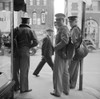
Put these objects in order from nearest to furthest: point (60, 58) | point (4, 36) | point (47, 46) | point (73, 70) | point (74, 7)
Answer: point (4, 36), point (60, 58), point (73, 70), point (47, 46), point (74, 7)

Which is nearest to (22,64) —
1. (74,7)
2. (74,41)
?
(74,41)

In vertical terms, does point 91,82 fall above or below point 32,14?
below

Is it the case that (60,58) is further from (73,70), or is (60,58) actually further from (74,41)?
(73,70)

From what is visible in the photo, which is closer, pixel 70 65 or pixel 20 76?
pixel 20 76

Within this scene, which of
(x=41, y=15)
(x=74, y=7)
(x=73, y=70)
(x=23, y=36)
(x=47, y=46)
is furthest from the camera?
(x=41, y=15)

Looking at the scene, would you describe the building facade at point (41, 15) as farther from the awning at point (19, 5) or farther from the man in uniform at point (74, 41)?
the awning at point (19, 5)

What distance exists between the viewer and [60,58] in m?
4.48

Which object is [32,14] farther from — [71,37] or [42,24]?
[71,37]

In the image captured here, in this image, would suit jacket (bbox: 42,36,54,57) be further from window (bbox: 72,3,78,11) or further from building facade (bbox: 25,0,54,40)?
window (bbox: 72,3,78,11)

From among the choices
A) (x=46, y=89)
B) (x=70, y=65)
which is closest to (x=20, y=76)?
(x=46, y=89)

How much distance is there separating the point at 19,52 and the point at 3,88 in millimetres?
1810

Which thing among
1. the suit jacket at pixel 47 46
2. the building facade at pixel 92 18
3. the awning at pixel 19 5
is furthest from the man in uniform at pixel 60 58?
the building facade at pixel 92 18

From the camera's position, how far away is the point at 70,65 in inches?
207

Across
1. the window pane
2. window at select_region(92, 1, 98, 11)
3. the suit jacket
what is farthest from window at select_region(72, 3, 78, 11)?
the window pane
